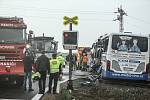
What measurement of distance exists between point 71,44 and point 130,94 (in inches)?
117

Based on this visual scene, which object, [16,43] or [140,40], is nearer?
[16,43]

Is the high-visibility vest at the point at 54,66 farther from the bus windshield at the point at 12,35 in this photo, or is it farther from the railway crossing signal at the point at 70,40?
the bus windshield at the point at 12,35

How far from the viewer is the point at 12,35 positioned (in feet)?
68.3

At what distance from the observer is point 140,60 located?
23734 millimetres

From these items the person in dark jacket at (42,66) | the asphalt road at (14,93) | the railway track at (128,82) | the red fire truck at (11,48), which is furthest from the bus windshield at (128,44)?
the person in dark jacket at (42,66)

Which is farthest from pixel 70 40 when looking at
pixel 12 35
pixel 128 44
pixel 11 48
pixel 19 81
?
pixel 128 44

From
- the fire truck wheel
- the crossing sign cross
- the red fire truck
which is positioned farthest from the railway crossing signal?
the fire truck wheel

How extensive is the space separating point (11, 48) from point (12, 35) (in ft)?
2.36

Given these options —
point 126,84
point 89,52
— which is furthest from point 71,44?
point 89,52

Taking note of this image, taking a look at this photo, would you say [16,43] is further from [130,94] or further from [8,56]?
[130,94]

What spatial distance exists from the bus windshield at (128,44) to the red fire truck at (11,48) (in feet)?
17.3

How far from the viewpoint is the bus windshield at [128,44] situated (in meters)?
23.8

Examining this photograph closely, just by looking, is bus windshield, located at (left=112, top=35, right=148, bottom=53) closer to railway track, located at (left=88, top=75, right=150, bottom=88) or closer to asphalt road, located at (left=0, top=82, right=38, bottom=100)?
railway track, located at (left=88, top=75, right=150, bottom=88)

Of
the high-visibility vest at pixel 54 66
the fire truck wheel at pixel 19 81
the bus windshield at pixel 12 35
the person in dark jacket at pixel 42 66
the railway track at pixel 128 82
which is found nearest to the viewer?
the person in dark jacket at pixel 42 66
